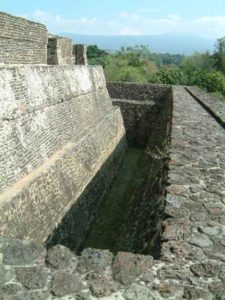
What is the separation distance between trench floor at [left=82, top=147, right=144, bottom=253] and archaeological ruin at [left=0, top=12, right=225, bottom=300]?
1.6 inches

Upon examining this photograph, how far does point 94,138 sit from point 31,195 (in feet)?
21.4

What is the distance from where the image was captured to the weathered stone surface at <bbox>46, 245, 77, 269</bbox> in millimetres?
4183

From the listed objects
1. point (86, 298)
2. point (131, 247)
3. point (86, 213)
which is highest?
point (86, 298)

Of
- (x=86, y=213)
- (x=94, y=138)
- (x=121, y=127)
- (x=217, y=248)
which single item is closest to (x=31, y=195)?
(x=86, y=213)

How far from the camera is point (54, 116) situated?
10.9 m

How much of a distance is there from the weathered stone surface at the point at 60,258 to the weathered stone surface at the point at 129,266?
1.38 ft

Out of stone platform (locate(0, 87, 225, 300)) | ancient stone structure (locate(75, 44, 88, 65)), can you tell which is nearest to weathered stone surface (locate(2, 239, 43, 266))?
stone platform (locate(0, 87, 225, 300))

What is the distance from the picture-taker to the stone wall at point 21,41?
13549mm

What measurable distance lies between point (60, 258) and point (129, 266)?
0.68 m

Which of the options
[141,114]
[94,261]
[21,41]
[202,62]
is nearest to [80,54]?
[141,114]

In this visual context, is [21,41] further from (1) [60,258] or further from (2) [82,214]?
(1) [60,258]

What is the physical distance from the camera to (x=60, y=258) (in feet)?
14.1

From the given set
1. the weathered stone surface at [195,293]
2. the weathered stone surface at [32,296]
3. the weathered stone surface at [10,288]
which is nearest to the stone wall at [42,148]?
the weathered stone surface at [10,288]

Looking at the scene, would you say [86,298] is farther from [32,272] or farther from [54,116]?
[54,116]
